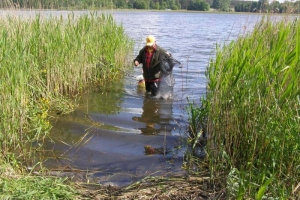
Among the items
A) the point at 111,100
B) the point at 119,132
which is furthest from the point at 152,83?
the point at 119,132

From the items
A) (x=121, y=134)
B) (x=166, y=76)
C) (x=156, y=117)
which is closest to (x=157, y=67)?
(x=166, y=76)

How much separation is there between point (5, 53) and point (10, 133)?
45.0 inches

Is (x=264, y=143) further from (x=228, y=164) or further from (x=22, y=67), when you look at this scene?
(x=22, y=67)

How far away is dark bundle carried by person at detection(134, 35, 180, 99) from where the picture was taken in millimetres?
7141

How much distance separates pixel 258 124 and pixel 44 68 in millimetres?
4408

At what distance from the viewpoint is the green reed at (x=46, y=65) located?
4.38 m

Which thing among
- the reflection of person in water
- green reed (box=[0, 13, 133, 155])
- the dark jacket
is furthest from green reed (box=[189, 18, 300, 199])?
the dark jacket

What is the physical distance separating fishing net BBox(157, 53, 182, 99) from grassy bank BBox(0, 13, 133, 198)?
59.0 inches

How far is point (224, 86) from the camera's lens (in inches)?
152

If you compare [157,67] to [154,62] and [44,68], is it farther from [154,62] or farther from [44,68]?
[44,68]

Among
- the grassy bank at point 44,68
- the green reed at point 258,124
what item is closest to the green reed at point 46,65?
the grassy bank at point 44,68

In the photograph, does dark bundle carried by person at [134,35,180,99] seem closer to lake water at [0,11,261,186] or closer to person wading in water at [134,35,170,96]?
person wading in water at [134,35,170,96]

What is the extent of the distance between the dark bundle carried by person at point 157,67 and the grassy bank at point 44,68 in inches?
44.5

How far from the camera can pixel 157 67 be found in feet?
23.9
